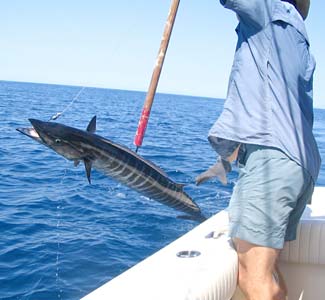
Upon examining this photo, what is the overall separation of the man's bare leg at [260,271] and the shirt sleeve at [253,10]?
43.6 inches

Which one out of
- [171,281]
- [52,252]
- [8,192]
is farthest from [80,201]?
[171,281]

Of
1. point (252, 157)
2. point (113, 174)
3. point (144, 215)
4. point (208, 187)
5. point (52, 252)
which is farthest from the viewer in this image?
point (208, 187)

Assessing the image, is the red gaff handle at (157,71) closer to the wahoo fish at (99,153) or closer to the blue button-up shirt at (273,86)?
the wahoo fish at (99,153)

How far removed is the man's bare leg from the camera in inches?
93.7

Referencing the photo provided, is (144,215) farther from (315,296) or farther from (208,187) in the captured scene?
(315,296)

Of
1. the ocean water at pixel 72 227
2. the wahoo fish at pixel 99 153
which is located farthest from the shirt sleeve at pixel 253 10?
the ocean water at pixel 72 227

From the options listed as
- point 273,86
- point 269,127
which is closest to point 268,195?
point 269,127

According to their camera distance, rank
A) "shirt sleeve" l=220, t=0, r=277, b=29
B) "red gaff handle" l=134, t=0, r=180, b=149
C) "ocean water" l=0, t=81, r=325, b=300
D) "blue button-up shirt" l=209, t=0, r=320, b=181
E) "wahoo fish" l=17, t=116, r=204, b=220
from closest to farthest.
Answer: "shirt sleeve" l=220, t=0, r=277, b=29 < "blue button-up shirt" l=209, t=0, r=320, b=181 < "red gaff handle" l=134, t=0, r=180, b=149 < "wahoo fish" l=17, t=116, r=204, b=220 < "ocean water" l=0, t=81, r=325, b=300

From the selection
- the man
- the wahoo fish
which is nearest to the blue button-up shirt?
the man

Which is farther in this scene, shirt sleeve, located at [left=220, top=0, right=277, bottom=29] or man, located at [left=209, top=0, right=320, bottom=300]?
man, located at [left=209, top=0, right=320, bottom=300]

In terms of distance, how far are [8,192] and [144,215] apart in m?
2.76

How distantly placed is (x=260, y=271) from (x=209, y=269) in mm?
274

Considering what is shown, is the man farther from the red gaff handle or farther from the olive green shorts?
the red gaff handle

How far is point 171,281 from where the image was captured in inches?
91.0
